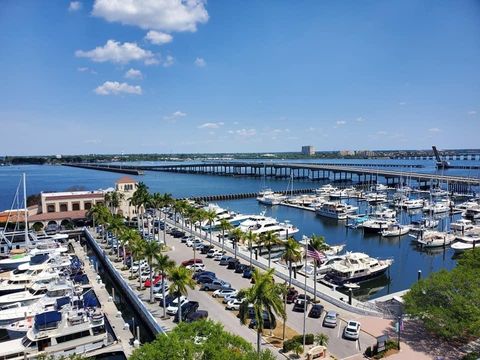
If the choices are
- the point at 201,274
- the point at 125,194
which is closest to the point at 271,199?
the point at 125,194

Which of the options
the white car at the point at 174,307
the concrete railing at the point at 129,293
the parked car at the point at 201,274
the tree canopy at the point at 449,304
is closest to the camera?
the tree canopy at the point at 449,304

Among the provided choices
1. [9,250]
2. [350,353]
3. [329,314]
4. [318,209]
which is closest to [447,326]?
[350,353]

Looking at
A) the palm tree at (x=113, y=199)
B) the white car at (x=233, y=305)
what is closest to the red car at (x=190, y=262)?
the white car at (x=233, y=305)

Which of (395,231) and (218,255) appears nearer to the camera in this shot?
(218,255)

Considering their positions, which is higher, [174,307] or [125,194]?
[125,194]

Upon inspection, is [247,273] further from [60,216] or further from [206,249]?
[60,216]

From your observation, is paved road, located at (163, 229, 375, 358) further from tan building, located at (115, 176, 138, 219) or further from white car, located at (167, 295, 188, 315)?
tan building, located at (115, 176, 138, 219)

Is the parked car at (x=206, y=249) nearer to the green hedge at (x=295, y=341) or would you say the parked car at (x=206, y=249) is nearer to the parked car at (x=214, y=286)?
the parked car at (x=214, y=286)
